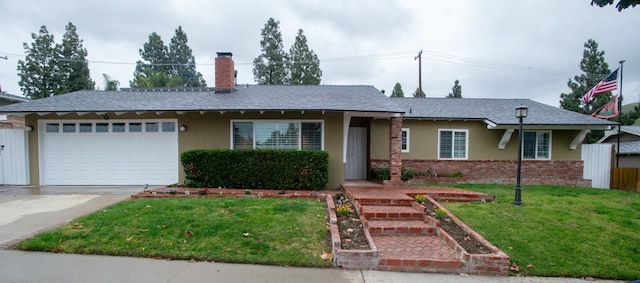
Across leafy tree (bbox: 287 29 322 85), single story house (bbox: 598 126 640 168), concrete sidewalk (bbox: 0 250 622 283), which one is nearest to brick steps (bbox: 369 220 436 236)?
concrete sidewalk (bbox: 0 250 622 283)

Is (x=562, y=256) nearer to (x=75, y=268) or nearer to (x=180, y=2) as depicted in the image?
(x=75, y=268)

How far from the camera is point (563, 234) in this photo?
4.83 m

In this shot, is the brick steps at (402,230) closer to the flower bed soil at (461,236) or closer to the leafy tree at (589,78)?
the flower bed soil at (461,236)

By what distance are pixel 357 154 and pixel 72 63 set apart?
1079 inches

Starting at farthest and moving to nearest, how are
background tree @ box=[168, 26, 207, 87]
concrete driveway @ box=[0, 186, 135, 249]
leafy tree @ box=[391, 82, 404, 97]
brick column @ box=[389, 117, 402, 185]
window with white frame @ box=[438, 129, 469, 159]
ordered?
background tree @ box=[168, 26, 207, 87], leafy tree @ box=[391, 82, 404, 97], window with white frame @ box=[438, 129, 469, 159], brick column @ box=[389, 117, 402, 185], concrete driveway @ box=[0, 186, 135, 249]

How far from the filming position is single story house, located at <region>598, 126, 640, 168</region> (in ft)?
47.2

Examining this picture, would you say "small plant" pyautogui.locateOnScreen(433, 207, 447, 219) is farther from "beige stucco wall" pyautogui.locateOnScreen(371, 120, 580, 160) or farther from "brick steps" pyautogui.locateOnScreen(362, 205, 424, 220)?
"beige stucco wall" pyautogui.locateOnScreen(371, 120, 580, 160)

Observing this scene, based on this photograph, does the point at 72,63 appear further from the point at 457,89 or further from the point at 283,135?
the point at 457,89

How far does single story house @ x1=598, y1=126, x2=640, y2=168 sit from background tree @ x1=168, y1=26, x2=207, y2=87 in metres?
38.3

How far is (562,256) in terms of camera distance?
4094mm

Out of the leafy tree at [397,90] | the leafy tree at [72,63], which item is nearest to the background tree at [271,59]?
the leafy tree at [397,90]

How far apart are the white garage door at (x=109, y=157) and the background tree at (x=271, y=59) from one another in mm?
17776

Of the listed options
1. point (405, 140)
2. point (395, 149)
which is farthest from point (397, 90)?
point (395, 149)

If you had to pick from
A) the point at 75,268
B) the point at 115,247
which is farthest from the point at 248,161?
the point at 75,268
